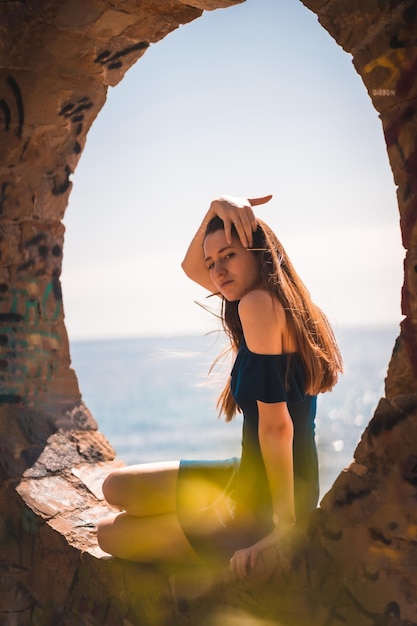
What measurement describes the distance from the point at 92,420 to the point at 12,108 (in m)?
1.64

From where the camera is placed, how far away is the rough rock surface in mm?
2082

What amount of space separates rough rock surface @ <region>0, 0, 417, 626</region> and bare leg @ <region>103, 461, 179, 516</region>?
240 millimetres

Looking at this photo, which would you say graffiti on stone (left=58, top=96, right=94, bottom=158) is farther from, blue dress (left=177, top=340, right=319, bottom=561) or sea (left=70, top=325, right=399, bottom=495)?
sea (left=70, top=325, right=399, bottom=495)

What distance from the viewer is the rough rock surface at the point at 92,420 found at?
2.08 meters

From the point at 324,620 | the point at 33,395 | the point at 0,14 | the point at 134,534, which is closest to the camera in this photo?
the point at 324,620

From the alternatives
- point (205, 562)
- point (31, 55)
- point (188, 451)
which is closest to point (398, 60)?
point (205, 562)

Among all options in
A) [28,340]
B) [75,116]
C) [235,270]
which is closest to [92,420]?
[28,340]

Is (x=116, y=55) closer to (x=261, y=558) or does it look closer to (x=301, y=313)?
(x=301, y=313)

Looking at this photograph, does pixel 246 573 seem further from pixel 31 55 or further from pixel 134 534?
pixel 31 55

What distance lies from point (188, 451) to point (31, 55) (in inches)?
523

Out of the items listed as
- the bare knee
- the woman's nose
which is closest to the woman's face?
the woman's nose

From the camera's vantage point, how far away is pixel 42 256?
12.4 feet

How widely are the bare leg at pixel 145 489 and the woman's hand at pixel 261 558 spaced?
39cm

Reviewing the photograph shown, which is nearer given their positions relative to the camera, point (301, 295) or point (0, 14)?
point (301, 295)
